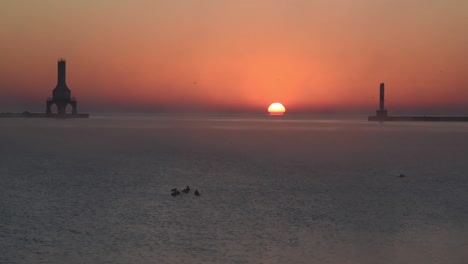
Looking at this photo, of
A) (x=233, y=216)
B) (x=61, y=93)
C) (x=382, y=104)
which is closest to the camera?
(x=233, y=216)

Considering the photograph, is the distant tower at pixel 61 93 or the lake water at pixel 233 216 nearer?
the lake water at pixel 233 216

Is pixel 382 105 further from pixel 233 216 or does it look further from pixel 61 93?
pixel 233 216

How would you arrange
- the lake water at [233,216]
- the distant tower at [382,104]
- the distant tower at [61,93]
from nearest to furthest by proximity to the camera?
the lake water at [233,216], the distant tower at [61,93], the distant tower at [382,104]

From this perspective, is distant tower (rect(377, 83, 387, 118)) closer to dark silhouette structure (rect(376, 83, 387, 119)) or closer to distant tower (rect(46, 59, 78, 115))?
dark silhouette structure (rect(376, 83, 387, 119))

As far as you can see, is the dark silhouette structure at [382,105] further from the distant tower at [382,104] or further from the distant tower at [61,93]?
the distant tower at [61,93]

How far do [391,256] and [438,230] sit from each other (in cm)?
275

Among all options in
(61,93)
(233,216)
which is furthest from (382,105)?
(233,216)

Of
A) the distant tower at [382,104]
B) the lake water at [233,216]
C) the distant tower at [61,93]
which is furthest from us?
the distant tower at [382,104]

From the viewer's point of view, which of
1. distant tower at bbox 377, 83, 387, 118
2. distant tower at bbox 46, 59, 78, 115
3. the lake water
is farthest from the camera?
distant tower at bbox 377, 83, 387, 118

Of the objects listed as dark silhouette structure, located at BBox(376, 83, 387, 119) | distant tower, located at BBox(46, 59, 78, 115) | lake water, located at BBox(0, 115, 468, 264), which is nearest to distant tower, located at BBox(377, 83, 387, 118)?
dark silhouette structure, located at BBox(376, 83, 387, 119)

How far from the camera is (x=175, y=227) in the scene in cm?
1157

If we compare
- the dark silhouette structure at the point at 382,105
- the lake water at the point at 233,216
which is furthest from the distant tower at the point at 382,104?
the lake water at the point at 233,216

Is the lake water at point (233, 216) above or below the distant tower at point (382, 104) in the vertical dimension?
below

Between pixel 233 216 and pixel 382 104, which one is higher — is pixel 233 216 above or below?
below
